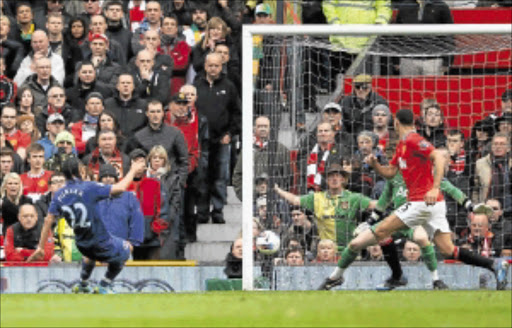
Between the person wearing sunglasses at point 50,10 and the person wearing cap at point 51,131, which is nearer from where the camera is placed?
the person wearing cap at point 51,131

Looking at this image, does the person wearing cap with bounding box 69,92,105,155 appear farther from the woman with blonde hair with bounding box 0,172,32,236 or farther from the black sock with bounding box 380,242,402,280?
the black sock with bounding box 380,242,402,280

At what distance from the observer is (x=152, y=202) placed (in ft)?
57.5

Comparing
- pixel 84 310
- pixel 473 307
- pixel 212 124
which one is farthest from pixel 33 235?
pixel 473 307

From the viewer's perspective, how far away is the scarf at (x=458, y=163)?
17.9 metres

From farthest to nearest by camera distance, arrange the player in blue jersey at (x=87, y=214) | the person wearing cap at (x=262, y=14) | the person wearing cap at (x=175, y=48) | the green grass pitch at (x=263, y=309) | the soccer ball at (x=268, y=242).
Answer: the person wearing cap at (x=262, y=14), the person wearing cap at (x=175, y=48), the soccer ball at (x=268, y=242), the player in blue jersey at (x=87, y=214), the green grass pitch at (x=263, y=309)

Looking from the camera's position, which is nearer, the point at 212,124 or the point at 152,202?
the point at 152,202

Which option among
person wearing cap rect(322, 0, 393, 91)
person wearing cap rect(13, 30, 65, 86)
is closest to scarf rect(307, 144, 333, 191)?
person wearing cap rect(322, 0, 393, 91)

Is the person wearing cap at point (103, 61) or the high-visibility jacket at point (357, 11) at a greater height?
the high-visibility jacket at point (357, 11)

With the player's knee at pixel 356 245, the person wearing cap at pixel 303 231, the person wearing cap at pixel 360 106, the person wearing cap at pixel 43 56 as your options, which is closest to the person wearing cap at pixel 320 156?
the person wearing cap at pixel 360 106

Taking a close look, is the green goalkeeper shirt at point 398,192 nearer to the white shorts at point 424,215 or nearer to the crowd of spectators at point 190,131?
the white shorts at point 424,215

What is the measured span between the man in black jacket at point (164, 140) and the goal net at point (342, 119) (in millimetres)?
957

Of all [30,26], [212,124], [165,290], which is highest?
[30,26]

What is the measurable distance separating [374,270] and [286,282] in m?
1.00

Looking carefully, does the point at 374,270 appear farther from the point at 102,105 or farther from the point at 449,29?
the point at 102,105
